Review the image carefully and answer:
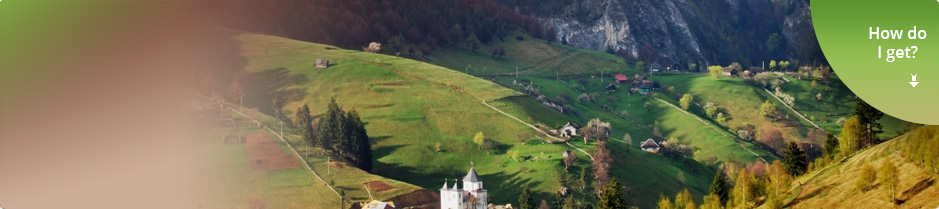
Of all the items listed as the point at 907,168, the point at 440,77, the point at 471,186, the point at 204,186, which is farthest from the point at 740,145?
the point at 907,168

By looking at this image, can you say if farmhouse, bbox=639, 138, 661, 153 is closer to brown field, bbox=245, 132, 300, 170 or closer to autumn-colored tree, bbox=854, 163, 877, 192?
brown field, bbox=245, 132, 300, 170

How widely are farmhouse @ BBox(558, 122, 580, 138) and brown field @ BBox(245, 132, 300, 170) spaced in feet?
126

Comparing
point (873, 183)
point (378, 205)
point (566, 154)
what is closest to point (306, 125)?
point (378, 205)

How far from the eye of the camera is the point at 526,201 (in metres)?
123

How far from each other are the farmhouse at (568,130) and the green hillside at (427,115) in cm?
283

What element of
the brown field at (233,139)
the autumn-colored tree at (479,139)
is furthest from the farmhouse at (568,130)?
the brown field at (233,139)

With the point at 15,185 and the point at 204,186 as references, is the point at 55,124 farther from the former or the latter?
the point at 204,186

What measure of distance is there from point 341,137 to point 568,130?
32331 millimetres

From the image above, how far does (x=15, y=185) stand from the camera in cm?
9850

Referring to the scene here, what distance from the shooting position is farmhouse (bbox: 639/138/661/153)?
16650 centimetres

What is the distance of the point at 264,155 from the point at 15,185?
35112 mm

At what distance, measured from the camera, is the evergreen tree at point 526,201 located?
121875 mm

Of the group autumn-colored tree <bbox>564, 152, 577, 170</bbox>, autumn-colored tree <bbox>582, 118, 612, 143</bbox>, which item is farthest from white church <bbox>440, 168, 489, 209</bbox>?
autumn-colored tree <bbox>582, 118, 612, 143</bbox>

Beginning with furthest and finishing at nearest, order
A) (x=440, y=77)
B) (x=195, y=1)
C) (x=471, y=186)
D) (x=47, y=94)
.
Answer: (x=440, y=77)
(x=195, y=1)
(x=471, y=186)
(x=47, y=94)
